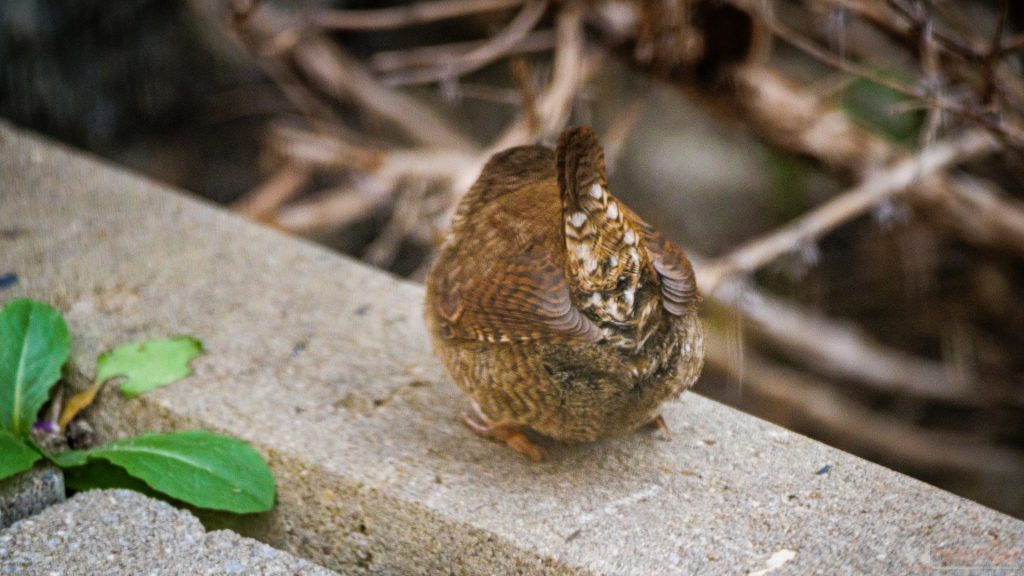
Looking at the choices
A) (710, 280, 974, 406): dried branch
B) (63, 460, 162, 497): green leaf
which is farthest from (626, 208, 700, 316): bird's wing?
(710, 280, 974, 406): dried branch

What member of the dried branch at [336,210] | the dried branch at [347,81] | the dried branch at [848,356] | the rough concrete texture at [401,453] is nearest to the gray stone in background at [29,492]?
the rough concrete texture at [401,453]

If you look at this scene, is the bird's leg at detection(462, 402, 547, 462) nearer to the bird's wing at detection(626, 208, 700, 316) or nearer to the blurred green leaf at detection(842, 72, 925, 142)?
the bird's wing at detection(626, 208, 700, 316)

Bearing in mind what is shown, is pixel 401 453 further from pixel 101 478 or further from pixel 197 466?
pixel 101 478

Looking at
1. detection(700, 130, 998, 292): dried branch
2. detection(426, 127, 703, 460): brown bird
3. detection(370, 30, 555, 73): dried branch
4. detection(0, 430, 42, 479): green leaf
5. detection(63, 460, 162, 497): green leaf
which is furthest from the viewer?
detection(370, 30, 555, 73): dried branch

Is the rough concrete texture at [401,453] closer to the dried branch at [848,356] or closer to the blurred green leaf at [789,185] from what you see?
the dried branch at [848,356]

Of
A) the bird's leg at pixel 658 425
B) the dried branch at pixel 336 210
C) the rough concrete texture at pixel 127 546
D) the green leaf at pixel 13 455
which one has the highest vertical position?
the bird's leg at pixel 658 425

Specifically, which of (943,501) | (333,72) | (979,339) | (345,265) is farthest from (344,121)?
(943,501)

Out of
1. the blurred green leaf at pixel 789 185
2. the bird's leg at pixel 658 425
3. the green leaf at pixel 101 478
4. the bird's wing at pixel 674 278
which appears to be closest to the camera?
the bird's wing at pixel 674 278
